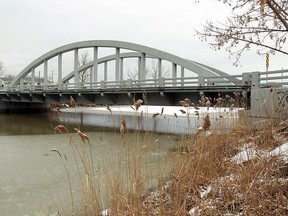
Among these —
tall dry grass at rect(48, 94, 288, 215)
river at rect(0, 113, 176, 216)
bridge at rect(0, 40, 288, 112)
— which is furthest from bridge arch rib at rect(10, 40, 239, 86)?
tall dry grass at rect(48, 94, 288, 215)

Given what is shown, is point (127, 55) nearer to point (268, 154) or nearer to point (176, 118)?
point (176, 118)

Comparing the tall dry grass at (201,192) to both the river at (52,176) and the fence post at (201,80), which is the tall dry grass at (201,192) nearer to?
the river at (52,176)

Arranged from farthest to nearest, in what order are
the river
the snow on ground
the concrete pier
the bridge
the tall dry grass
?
the bridge < the river < the concrete pier < the snow on ground < the tall dry grass

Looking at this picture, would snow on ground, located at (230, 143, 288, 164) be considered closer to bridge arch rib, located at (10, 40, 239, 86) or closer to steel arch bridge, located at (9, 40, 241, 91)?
steel arch bridge, located at (9, 40, 241, 91)

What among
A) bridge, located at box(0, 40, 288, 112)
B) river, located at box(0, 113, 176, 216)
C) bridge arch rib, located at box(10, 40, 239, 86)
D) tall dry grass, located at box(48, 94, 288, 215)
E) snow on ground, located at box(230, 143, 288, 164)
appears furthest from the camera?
bridge arch rib, located at box(10, 40, 239, 86)

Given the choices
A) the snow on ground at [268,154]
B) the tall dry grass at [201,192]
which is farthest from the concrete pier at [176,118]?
the snow on ground at [268,154]

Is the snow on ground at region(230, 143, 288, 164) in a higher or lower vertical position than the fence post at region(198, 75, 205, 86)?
lower

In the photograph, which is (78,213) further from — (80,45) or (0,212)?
(80,45)

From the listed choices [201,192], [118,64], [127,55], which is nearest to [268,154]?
[201,192]

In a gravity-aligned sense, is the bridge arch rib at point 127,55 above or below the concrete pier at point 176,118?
above

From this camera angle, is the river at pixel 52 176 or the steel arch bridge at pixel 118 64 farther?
the steel arch bridge at pixel 118 64

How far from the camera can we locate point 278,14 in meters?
3.96

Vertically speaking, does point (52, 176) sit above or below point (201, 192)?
below

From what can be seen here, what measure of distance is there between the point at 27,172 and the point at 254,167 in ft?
19.1
